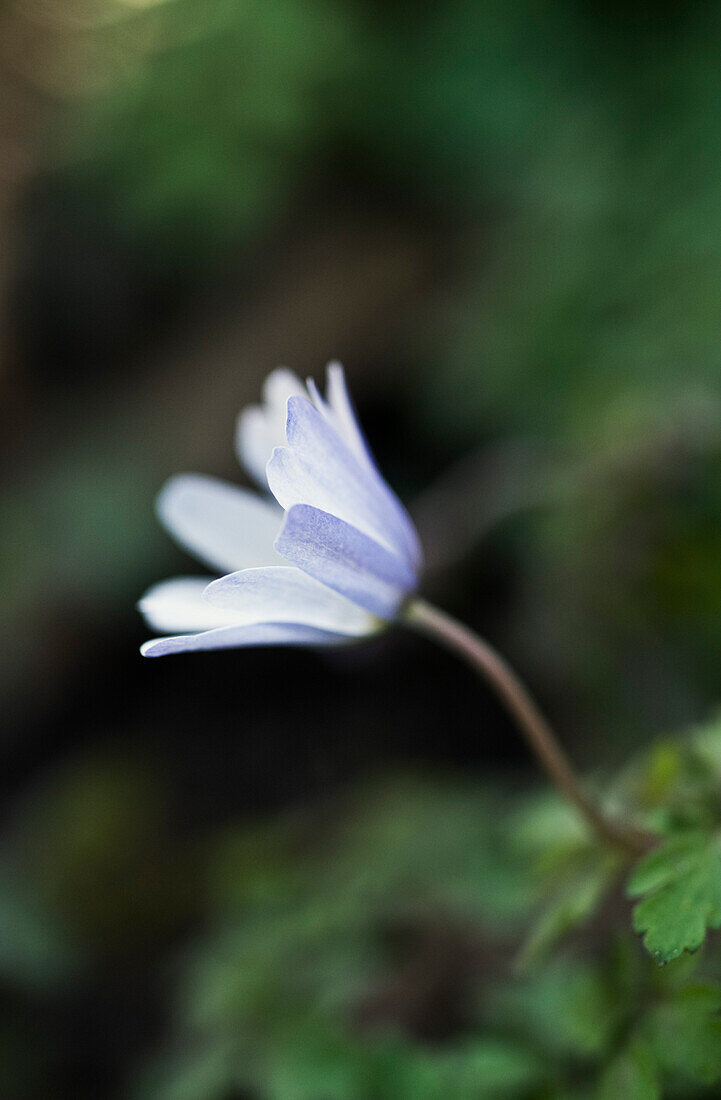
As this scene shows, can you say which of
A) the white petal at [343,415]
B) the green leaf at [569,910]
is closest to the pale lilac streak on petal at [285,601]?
the white petal at [343,415]

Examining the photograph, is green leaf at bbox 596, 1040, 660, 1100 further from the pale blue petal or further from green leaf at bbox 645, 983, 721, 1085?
Answer: the pale blue petal

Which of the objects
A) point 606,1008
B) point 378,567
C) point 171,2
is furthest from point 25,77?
point 606,1008

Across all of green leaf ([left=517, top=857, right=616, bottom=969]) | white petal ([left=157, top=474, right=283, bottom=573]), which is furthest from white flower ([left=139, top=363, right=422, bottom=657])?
green leaf ([left=517, top=857, right=616, bottom=969])

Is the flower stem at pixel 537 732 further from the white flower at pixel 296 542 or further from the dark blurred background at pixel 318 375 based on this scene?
the dark blurred background at pixel 318 375

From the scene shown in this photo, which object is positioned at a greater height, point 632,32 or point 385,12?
point 385,12

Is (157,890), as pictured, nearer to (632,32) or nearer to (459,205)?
(459,205)
